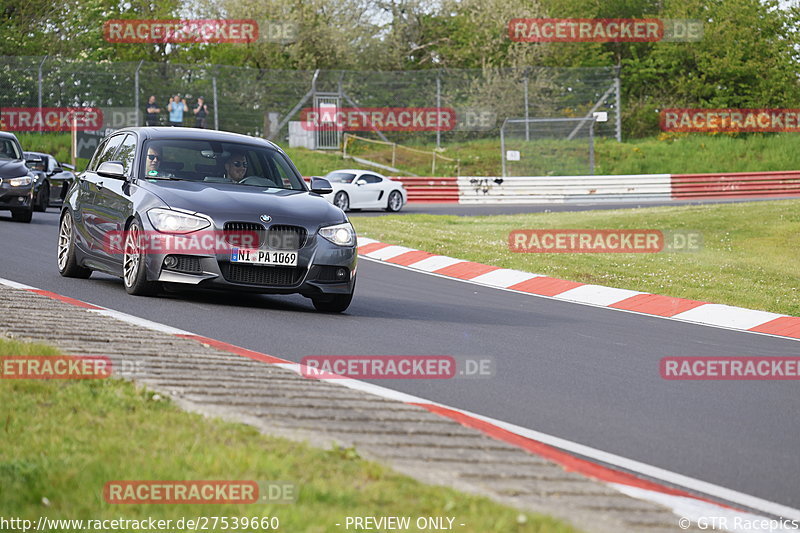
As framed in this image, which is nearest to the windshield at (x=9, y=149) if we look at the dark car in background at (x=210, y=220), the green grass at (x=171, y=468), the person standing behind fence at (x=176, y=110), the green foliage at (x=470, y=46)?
the dark car in background at (x=210, y=220)

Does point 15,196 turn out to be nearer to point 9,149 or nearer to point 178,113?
point 9,149

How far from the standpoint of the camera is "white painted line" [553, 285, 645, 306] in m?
14.5

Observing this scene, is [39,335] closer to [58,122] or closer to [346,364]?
[346,364]

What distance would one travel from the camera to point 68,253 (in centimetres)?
1242

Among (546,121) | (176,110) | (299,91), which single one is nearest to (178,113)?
(176,110)

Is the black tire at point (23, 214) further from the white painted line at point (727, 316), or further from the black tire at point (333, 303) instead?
the white painted line at point (727, 316)

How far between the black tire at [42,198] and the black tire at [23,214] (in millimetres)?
3006

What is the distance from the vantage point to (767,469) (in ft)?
19.1

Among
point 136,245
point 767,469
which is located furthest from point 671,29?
point 767,469

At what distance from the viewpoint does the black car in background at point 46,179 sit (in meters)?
23.5

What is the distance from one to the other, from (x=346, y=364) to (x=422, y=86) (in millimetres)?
35081

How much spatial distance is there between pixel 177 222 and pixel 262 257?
809 millimetres

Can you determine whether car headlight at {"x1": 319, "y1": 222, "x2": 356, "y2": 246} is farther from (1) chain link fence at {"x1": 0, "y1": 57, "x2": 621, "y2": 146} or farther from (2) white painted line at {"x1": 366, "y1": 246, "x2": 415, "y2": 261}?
(1) chain link fence at {"x1": 0, "y1": 57, "x2": 621, "y2": 146}

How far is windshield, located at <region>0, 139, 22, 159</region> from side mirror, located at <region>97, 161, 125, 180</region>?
986 cm
